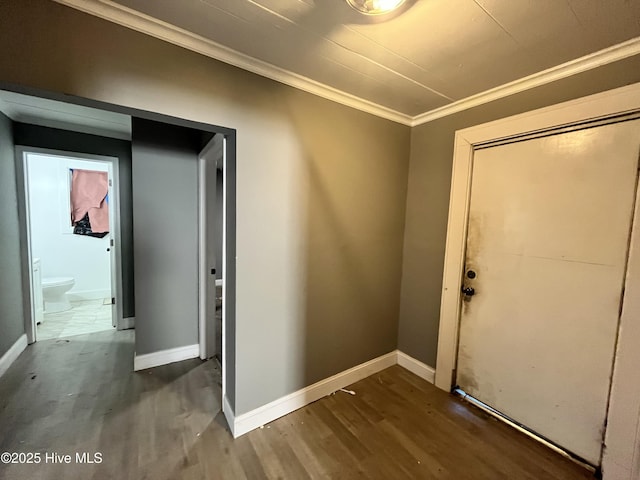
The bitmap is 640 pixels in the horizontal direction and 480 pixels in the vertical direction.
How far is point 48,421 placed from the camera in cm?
172

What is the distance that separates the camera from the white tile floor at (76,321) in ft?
9.98

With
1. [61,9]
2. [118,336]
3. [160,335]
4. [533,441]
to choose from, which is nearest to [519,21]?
[61,9]

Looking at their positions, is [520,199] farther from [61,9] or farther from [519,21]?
[61,9]

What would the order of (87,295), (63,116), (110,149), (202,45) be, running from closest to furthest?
(202,45), (63,116), (110,149), (87,295)

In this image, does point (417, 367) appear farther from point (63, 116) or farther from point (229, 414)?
point (63, 116)

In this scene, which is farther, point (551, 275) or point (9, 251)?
point (9, 251)

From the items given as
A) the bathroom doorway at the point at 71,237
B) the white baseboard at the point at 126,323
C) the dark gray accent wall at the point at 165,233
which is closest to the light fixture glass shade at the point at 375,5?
the dark gray accent wall at the point at 165,233

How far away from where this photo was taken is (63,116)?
2531mm

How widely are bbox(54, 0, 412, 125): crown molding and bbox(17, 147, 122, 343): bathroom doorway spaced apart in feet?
10.3

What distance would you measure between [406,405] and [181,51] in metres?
2.67

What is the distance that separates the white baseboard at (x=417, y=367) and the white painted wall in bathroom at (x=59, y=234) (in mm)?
5045

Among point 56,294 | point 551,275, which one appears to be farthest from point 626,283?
point 56,294

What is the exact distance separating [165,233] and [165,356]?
1151 millimetres

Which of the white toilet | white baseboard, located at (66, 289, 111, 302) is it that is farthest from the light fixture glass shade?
white baseboard, located at (66, 289, 111, 302)
